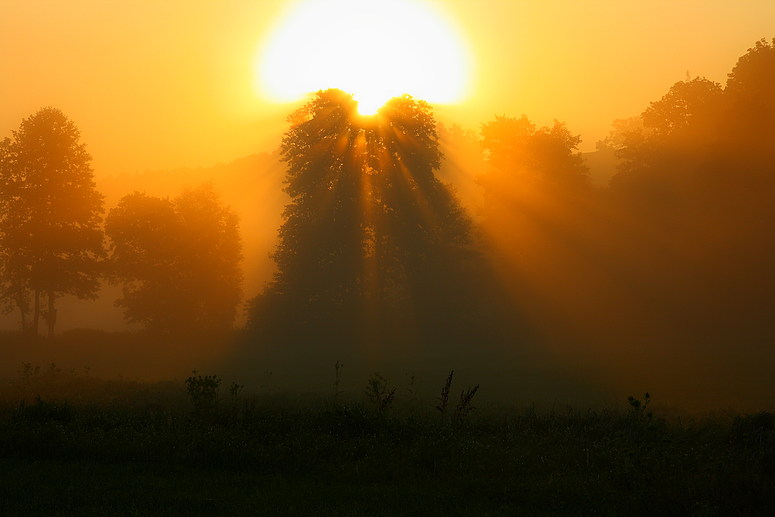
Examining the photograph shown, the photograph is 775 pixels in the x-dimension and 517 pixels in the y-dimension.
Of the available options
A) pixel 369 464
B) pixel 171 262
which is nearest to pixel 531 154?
pixel 171 262

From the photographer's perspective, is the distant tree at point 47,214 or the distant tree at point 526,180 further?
the distant tree at point 526,180

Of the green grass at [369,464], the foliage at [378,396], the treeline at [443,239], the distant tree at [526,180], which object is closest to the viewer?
the green grass at [369,464]

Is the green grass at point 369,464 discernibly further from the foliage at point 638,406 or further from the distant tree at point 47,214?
the distant tree at point 47,214

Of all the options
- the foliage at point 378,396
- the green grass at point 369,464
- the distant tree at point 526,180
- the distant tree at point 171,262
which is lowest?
the green grass at point 369,464

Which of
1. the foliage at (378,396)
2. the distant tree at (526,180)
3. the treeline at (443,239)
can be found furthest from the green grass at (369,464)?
the distant tree at (526,180)

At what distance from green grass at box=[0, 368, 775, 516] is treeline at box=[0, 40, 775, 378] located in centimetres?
3486

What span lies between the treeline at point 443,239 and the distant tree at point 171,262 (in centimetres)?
17

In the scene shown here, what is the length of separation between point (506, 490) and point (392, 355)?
3891cm

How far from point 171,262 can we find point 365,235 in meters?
17.3

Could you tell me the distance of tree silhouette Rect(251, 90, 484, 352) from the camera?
190ft

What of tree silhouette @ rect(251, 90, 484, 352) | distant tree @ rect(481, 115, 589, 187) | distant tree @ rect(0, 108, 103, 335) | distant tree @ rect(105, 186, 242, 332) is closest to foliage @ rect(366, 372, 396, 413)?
tree silhouette @ rect(251, 90, 484, 352)

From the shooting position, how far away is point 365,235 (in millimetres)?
59156

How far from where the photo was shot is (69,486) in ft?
40.8

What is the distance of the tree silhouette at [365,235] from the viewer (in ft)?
190
